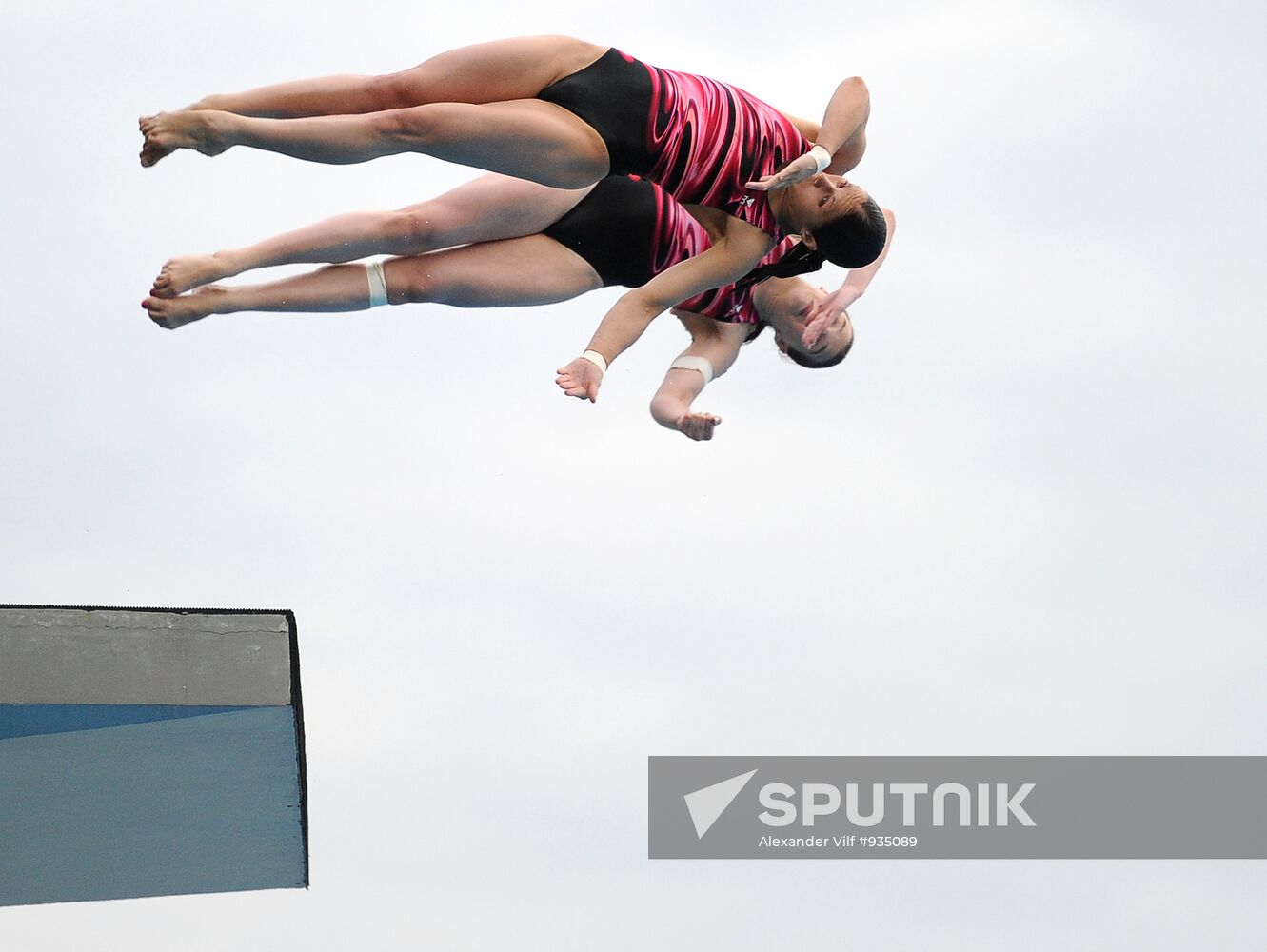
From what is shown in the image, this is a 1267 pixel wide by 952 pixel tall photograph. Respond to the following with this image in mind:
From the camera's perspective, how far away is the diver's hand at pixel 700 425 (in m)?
7.80

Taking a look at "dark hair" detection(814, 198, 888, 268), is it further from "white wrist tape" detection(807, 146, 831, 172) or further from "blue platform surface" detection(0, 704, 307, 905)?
"blue platform surface" detection(0, 704, 307, 905)

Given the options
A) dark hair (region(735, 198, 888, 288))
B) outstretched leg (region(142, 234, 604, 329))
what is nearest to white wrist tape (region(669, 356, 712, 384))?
outstretched leg (region(142, 234, 604, 329))

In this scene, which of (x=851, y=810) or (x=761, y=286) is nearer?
(x=761, y=286)

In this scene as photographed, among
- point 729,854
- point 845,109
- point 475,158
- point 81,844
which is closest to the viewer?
point 475,158

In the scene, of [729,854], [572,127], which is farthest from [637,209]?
[729,854]

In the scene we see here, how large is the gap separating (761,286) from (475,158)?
6.70 feet

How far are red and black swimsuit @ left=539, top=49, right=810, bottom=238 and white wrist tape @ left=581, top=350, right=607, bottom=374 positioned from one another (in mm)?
709

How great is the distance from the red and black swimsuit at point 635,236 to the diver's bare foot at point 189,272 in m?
1.58

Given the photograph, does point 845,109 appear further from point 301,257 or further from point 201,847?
point 201,847

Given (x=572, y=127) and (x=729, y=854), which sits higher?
(x=572, y=127)

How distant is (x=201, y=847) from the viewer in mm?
8359

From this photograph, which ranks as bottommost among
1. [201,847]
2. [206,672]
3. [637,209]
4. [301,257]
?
[201,847]

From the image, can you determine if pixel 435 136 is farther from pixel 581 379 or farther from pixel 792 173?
pixel 792 173

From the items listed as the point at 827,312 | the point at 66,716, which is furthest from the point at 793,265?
the point at 66,716
